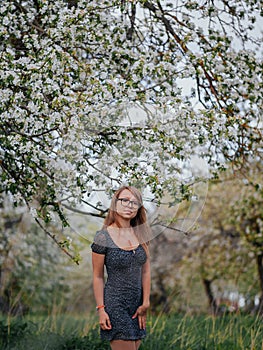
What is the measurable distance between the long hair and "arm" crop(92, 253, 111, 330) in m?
0.21

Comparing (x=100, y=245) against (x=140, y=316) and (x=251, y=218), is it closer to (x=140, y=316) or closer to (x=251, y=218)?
(x=140, y=316)

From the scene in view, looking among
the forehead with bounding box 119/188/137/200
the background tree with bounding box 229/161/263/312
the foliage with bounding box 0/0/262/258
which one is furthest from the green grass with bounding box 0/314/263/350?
the background tree with bounding box 229/161/263/312

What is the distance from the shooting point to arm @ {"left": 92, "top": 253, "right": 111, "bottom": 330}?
3.67m

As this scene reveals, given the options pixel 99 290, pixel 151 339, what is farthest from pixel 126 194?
pixel 151 339

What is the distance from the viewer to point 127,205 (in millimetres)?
3805

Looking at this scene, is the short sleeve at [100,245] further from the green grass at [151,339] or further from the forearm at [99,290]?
the green grass at [151,339]

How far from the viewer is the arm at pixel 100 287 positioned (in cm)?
367

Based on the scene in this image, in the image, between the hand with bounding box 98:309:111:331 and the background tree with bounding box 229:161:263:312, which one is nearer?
the hand with bounding box 98:309:111:331

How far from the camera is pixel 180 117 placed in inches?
187

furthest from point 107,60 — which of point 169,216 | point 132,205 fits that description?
point 132,205

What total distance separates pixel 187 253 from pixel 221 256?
148 cm

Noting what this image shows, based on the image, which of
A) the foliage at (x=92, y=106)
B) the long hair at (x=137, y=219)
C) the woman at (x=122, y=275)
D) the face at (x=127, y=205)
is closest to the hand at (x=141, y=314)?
the woman at (x=122, y=275)

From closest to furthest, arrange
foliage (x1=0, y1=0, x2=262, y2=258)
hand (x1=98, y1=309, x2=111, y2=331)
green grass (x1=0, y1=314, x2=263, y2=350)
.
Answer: hand (x1=98, y1=309, x2=111, y2=331) < foliage (x1=0, y1=0, x2=262, y2=258) < green grass (x1=0, y1=314, x2=263, y2=350)

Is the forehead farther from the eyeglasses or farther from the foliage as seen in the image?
the foliage
